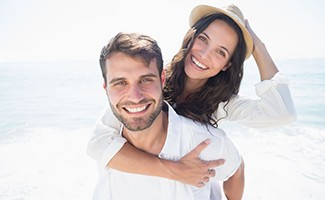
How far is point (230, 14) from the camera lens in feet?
8.03

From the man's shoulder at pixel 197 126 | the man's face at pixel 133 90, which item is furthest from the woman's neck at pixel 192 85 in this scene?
the man's face at pixel 133 90

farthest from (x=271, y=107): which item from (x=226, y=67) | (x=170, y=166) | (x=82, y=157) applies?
(x=82, y=157)

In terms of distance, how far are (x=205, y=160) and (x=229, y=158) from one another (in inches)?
6.6

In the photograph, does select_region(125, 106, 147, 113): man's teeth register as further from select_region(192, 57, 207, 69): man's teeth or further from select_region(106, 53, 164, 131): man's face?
select_region(192, 57, 207, 69): man's teeth

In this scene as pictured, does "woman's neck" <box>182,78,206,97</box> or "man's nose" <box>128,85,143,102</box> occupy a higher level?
"man's nose" <box>128,85,143,102</box>

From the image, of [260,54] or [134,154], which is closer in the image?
[134,154]

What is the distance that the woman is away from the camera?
2.21 metres

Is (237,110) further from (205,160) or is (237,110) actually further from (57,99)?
(57,99)

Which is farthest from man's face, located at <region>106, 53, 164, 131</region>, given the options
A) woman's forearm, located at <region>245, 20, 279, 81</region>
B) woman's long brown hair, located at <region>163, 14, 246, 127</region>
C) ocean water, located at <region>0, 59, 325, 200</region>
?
ocean water, located at <region>0, 59, 325, 200</region>

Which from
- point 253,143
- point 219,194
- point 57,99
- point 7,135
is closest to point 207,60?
point 219,194

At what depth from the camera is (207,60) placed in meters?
2.58

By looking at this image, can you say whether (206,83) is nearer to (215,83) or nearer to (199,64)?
(215,83)

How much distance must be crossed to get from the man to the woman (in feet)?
0.54

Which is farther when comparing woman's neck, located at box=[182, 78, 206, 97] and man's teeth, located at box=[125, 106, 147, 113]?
woman's neck, located at box=[182, 78, 206, 97]
